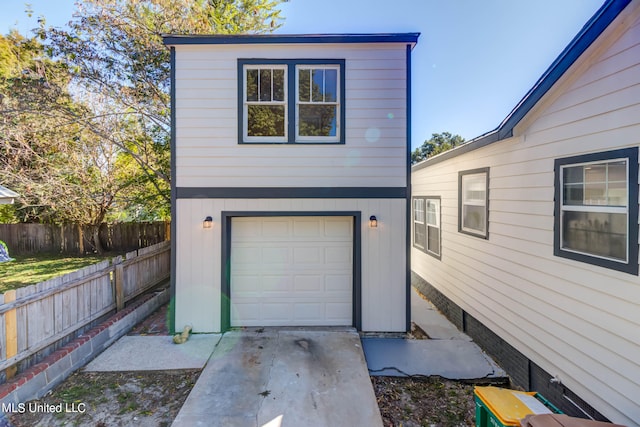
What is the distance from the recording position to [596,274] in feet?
10.9

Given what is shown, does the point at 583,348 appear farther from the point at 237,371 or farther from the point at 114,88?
the point at 114,88

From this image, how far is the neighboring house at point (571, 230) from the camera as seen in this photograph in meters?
3.02

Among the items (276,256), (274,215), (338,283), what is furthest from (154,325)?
(338,283)

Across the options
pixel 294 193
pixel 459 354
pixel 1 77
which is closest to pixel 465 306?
pixel 459 354

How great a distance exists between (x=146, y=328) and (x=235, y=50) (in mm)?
5677

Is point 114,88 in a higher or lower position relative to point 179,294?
higher

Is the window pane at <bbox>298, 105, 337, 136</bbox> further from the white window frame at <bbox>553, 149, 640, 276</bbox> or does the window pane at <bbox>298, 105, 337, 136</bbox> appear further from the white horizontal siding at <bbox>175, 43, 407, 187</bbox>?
the white window frame at <bbox>553, 149, 640, 276</bbox>

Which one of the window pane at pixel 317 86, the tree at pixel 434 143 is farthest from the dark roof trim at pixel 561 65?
the tree at pixel 434 143

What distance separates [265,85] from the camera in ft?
18.9

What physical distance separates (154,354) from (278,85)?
5.26 metres

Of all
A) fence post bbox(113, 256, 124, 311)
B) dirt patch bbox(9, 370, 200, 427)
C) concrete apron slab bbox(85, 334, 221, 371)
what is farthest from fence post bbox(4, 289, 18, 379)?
fence post bbox(113, 256, 124, 311)

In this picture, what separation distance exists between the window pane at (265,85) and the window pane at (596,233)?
5.12 metres

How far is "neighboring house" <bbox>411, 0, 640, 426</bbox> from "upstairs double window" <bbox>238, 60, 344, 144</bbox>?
2.81 metres

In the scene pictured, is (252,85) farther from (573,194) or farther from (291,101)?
(573,194)
